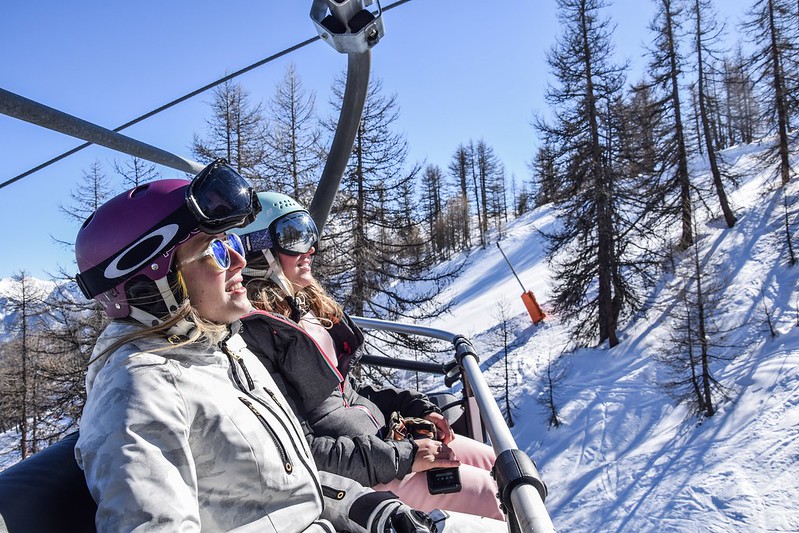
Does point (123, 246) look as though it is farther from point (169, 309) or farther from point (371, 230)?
point (371, 230)

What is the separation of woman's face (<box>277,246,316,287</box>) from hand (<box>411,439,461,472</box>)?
1.19 meters

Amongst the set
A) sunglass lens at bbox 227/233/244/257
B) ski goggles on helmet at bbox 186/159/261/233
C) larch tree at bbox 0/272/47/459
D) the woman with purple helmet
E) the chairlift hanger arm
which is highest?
the chairlift hanger arm

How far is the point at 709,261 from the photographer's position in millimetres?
23484

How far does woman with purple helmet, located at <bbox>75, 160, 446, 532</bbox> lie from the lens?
44.2 inches

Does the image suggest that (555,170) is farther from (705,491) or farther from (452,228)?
(452,228)

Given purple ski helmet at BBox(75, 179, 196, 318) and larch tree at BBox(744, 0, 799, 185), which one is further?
larch tree at BBox(744, 0, 799, 185)

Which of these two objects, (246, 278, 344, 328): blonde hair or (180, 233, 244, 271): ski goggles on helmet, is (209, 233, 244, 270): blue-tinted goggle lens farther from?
(246, 278, 344, 328): blonde hair

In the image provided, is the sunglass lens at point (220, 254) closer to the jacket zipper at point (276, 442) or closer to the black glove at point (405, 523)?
the jacket zipper at point (276, 442)

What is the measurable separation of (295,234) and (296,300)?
501mm

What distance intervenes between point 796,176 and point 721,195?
16.7 ft

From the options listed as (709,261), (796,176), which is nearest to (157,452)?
(709,261)

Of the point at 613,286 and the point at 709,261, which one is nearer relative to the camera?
the point at 613,286

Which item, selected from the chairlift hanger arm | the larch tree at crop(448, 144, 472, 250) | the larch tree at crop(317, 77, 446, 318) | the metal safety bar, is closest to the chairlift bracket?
the chairlift hanger arm

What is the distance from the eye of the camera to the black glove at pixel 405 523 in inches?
68.5
